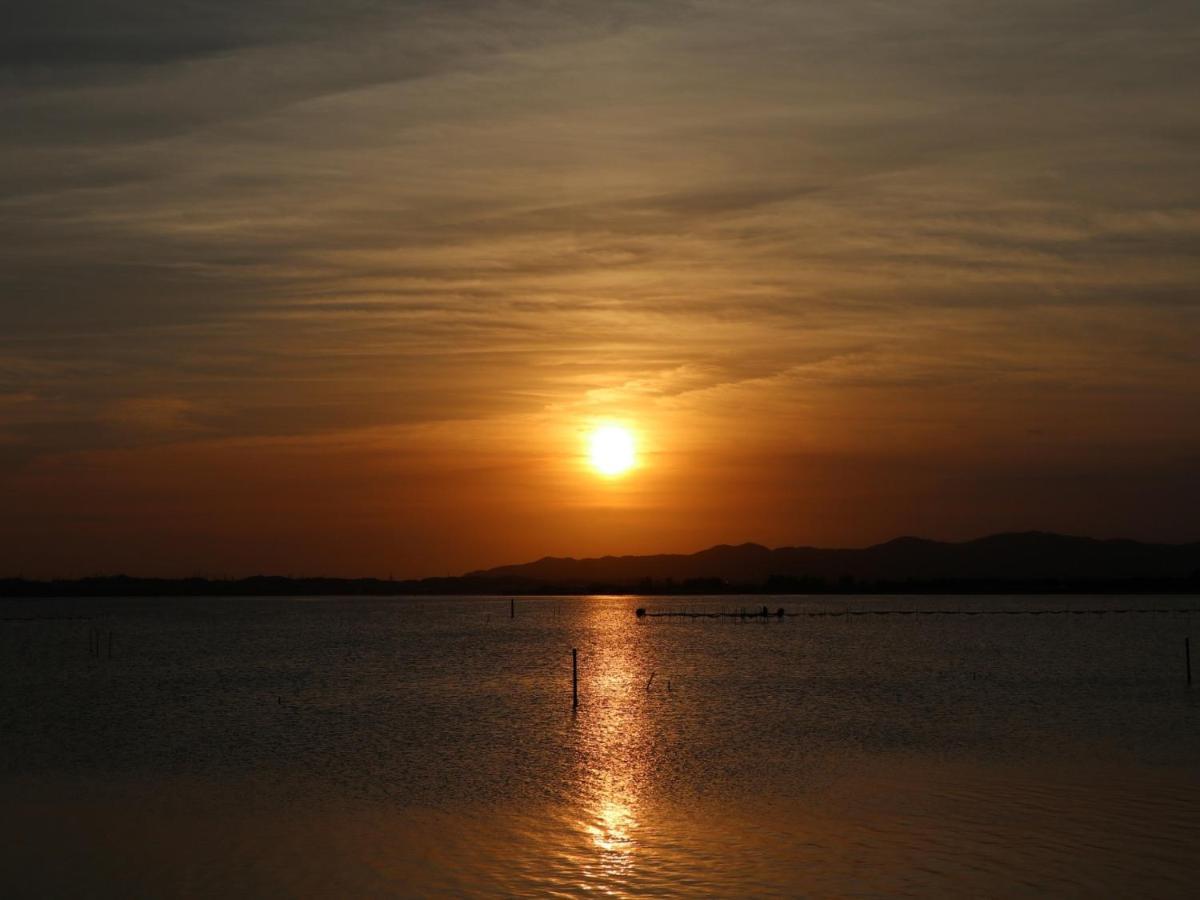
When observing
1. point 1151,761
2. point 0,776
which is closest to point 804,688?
point 1151,761

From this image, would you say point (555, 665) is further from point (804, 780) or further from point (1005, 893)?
point (1005, 893)

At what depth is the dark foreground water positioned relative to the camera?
28.1m

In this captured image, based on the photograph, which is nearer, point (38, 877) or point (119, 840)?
point (38, 877)

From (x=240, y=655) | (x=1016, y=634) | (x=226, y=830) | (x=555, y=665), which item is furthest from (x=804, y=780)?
(x=1016, y=634)

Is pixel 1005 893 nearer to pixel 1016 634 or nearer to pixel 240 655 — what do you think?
pixel 240 655

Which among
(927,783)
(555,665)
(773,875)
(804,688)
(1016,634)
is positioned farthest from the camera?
(1016,634)

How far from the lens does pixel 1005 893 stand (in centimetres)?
2584

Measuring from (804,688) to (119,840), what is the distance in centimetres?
5388

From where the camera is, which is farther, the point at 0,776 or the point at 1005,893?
the point at 0,776

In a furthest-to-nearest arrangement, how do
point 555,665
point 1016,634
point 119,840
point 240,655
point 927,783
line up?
1. point 1016,634
2. point 240,655
3. point 555,665
4. point 927,783
5. point 119,840

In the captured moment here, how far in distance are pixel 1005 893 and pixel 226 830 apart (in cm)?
1984

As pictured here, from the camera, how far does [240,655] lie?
125m

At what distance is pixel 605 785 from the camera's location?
134 feet

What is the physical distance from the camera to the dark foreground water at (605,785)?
2808cm
